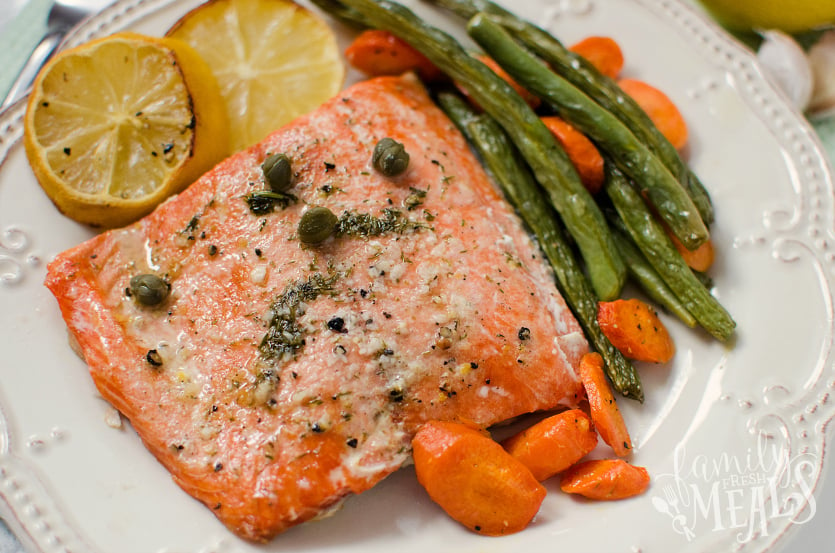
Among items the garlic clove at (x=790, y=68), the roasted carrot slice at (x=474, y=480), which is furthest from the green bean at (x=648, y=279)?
the garlic clove at (x=790, y=68)

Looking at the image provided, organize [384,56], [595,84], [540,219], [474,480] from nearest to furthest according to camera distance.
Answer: [474,480], [540,219], [595,84], [384,56]

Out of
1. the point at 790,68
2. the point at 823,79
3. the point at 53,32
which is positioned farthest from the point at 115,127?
the point at 823,79

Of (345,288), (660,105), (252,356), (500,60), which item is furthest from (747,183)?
(252,356)

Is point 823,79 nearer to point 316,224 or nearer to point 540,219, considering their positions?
point 540,219

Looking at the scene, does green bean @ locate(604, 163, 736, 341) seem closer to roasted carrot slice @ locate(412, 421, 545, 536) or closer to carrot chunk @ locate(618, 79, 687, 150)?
carrot chunk @ locate(618, 79, 687, 150)

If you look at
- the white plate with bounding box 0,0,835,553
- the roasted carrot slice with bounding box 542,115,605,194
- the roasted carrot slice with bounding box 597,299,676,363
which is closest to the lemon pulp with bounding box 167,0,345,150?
the white plate with bounding box 0,0,835,553

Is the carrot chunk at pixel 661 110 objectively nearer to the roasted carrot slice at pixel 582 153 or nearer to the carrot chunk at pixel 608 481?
the roasted carrot slice at pixel 582 153
